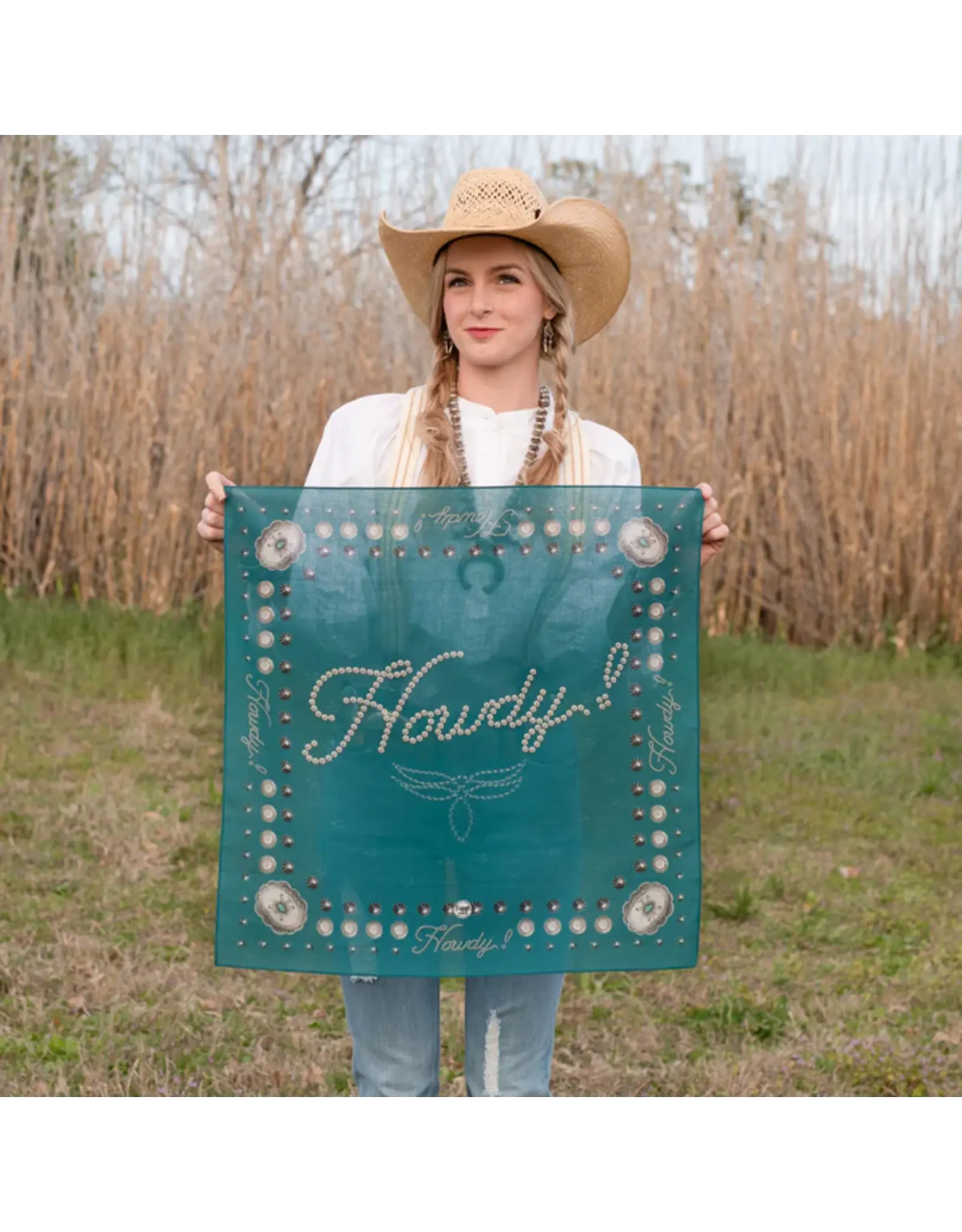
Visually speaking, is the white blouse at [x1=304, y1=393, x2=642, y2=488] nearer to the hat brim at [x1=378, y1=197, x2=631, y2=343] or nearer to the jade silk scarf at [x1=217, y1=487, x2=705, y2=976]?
the jade silk scarf at [x1=217, y1=487, x2=705, y2=976]

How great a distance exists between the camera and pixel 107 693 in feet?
19.3

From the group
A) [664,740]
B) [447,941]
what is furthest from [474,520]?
[447,941]

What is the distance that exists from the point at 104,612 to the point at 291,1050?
11.2 ft

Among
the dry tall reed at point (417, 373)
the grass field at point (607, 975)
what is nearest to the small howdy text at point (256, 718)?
the grass field at point (607, 975)

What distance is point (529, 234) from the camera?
2301 mm

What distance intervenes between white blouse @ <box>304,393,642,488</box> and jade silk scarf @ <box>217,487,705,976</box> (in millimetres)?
74

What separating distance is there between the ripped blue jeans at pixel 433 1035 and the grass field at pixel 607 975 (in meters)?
0.97

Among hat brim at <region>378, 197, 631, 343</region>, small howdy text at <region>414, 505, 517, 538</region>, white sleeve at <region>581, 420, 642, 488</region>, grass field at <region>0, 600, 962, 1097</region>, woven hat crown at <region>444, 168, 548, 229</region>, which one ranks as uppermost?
woven hat crown at <region>444, 168, 548, 229</region>

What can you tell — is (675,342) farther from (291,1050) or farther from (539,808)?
(539,808)

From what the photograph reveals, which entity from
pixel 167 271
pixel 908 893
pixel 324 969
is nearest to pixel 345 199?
pixel 167 271

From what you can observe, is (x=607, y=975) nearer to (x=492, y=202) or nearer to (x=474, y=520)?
(x=474, y=520)

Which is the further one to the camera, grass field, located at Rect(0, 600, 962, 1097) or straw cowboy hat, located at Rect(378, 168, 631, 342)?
grass field, located at Rect(0, 600, 962, 1097)

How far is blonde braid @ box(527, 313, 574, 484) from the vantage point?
2303 millimetres

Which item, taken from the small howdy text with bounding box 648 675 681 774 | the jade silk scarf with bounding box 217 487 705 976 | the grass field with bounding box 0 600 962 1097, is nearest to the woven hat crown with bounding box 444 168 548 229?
the jade silk scarf with bounding box 217 487 705 976
